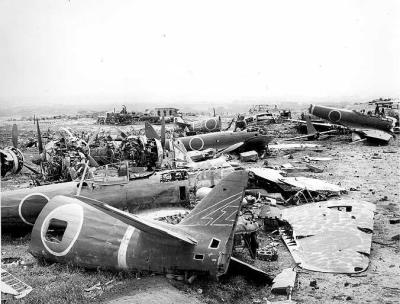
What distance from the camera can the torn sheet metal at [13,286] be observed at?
7356mm

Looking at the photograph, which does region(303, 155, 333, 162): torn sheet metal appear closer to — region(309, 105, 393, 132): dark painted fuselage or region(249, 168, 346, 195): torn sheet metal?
region(249, 168, 346, 195): torn sheet metal

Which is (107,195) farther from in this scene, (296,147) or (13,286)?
(296,147)

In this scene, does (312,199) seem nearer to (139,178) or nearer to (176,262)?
(139,178)

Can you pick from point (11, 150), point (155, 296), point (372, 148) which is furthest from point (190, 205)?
point (372, 148)

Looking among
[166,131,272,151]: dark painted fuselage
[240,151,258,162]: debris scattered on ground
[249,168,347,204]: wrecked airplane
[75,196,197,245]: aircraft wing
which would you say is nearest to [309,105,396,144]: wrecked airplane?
[166,131,272,151]: dark painted fuselage

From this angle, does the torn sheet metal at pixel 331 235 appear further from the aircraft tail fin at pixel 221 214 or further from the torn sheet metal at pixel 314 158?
the torn sheet metal at pixel 314 158

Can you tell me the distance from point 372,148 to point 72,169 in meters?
20.1

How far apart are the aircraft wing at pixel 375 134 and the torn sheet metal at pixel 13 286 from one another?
80.9 ft

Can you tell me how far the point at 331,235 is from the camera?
9773 mm

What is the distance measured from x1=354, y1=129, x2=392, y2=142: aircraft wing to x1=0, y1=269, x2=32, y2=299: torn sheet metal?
24651 millimetres

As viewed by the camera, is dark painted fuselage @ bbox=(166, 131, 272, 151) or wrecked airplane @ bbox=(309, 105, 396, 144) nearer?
dark painted fuselage @ bbox=(166, 131, 272, 151)

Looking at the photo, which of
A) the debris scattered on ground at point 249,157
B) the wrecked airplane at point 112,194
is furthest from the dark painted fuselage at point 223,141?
the wrecked airplane at point 112,194

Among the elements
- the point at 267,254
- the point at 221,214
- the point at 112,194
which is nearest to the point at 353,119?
the point at 267,254

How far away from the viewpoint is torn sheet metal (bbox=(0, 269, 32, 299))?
24.1ft
